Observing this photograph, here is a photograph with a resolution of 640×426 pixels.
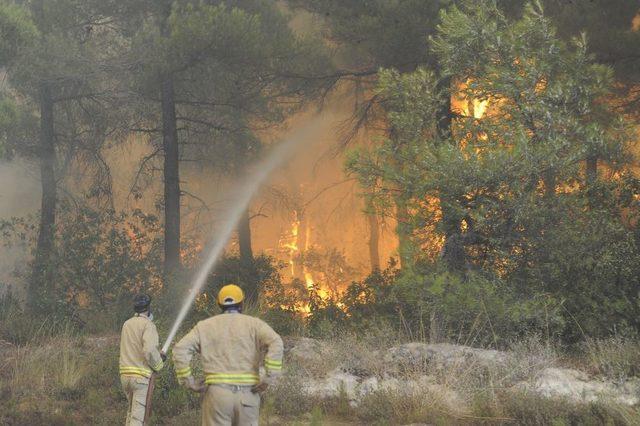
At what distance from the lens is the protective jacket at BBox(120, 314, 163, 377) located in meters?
7.69

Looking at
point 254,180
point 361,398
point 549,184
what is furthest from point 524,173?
point 254,180

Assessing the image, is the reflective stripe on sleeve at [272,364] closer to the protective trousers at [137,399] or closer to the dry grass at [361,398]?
the dry grass at [361,398]

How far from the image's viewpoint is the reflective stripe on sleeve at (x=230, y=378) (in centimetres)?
609

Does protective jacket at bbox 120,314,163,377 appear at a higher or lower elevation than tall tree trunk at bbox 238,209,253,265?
lower

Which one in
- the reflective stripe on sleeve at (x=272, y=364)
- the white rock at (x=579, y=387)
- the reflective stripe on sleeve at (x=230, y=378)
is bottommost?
the white rock at (x=579, y=387)

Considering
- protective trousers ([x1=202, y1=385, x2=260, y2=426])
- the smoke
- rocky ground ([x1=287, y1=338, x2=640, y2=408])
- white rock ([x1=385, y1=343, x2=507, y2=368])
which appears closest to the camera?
protective trousers ([x1=202, y1=385, x2=260, y2=426])

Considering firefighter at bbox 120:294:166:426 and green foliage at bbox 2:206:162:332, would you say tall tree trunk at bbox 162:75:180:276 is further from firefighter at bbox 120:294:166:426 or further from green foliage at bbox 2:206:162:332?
firefighter at bbox 120:294:166:426

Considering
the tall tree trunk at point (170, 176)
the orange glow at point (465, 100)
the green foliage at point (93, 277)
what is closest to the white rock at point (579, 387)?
the orange glow at point (465, 100)

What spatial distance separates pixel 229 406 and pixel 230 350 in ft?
1.34

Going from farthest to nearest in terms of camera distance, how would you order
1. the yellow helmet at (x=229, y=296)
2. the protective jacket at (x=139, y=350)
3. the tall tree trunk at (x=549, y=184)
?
1. the tall tree trunk at (x=549, y=184)
2. the protective jacket at (x=139, y=350)
3. the yellow helmet at (x=229, y=296)

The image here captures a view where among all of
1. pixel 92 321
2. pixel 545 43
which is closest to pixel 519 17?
pixel 545 43

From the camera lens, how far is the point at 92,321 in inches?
634

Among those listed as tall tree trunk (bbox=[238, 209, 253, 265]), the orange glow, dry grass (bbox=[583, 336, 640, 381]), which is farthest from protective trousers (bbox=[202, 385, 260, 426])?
tall tree trunk (bbox=[238, 209, 253, 265])

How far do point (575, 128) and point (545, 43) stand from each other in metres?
1.52
